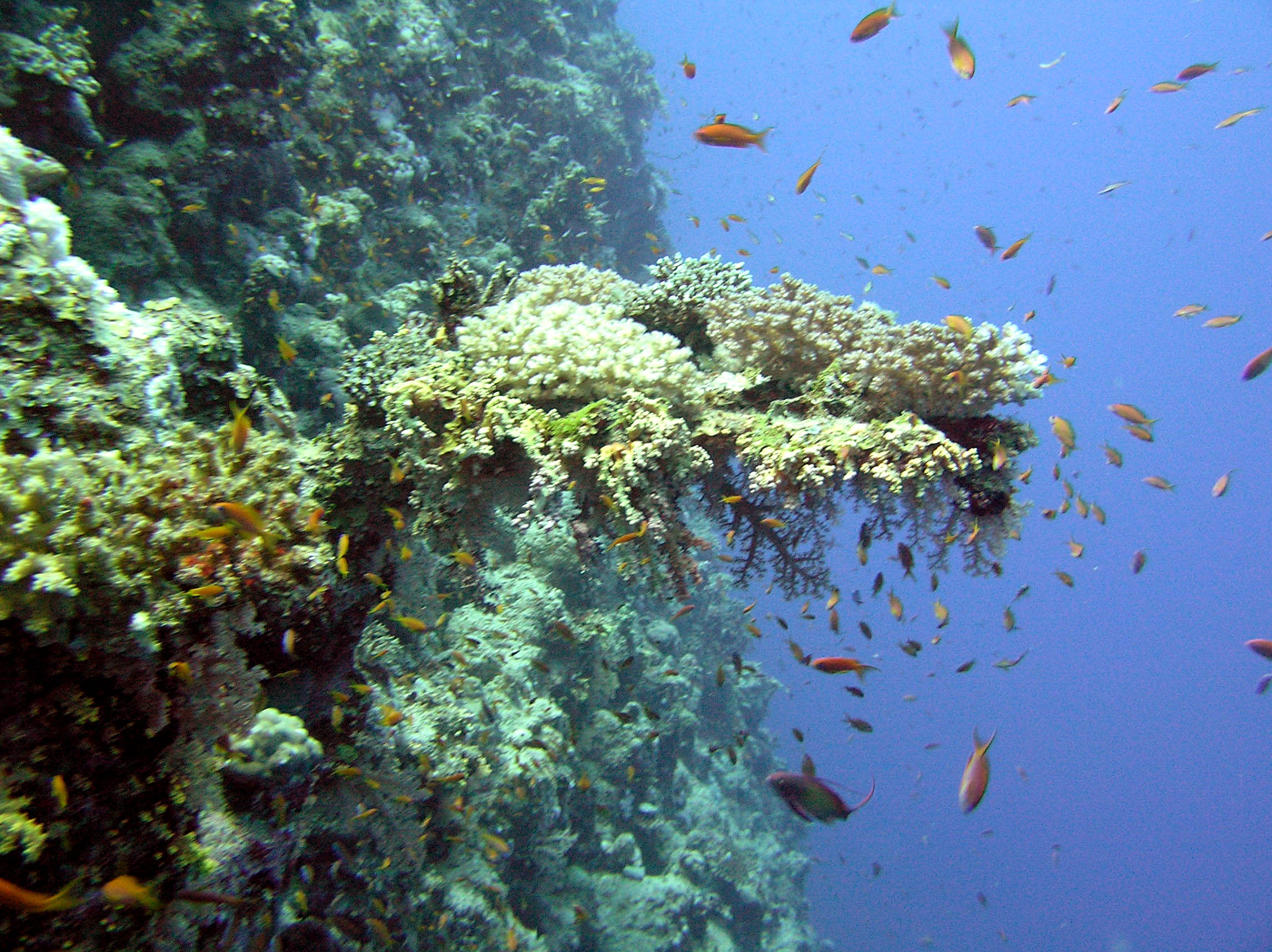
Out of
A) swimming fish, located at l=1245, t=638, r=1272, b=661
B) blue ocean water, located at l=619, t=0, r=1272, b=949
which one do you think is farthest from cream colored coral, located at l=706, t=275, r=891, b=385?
blue ocean water, located at l=619, t=0, r=1272, b=949

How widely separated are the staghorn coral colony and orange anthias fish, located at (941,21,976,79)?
338 centimetres

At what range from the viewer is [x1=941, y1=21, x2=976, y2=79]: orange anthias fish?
214 inches

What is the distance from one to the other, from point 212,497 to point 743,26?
16514 cm

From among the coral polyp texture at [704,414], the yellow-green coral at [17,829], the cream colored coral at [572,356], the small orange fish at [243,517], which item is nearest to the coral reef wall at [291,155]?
the coral polyp texture at [704,414]

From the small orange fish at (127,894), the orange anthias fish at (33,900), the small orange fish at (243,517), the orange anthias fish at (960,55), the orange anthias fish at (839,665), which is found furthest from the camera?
the orange anthias fish at (960,55)

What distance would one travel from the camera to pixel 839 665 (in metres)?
4.70

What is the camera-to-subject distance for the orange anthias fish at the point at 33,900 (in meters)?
1.63

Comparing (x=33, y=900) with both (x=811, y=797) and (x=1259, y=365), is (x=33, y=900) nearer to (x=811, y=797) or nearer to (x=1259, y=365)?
(x=811, y=797)

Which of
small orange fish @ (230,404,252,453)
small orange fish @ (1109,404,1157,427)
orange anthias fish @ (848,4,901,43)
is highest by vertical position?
orange anthias fish @ (848,4,901,43)

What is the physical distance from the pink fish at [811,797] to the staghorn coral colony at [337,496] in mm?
1337

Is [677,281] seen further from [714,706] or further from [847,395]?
[714,706]

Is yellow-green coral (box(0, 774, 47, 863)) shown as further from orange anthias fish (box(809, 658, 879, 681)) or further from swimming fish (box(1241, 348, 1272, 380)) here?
swimming fish (box(1241, 348, 1272, 380))

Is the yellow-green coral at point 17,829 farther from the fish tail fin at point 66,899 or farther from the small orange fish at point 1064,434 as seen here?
the small orange fish at point 1064,434

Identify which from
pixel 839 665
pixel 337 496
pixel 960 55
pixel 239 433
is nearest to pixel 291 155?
pixel 337 496
